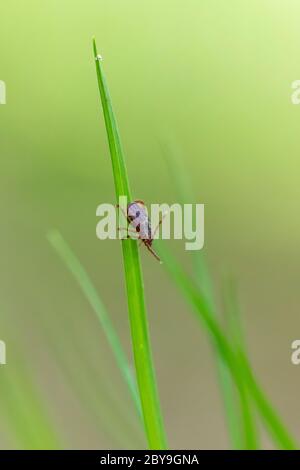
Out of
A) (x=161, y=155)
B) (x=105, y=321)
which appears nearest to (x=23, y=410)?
(x=105, y=321)

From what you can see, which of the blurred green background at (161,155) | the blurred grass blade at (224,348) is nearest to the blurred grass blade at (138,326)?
the blurred grass blade at (224,348)

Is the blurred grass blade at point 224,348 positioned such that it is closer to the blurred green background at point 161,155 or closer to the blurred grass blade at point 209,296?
the blurred grass blade at point 209,296

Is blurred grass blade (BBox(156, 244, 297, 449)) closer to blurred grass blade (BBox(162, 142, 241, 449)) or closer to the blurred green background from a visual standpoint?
blurred grass blade (BBox(162, 142, 241, 449))

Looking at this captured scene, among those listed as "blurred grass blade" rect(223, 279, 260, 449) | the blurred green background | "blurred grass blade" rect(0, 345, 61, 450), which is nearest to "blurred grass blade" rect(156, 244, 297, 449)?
"blurred grass blade" rect(223, 279, 260, 449)
